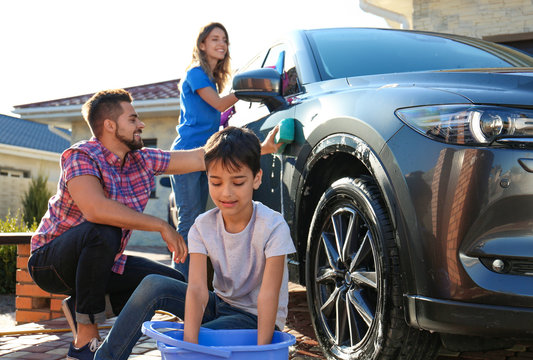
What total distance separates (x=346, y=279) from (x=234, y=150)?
86cm

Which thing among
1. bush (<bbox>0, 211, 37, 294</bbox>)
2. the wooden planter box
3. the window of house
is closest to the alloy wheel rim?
the wooden planter box

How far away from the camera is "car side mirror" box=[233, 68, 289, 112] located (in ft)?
11.1

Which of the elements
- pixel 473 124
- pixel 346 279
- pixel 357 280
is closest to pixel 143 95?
pixel 346 279

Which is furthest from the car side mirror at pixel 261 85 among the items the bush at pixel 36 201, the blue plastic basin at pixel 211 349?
the bush at pixel 36 201

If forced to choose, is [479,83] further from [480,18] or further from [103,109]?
[480,18]

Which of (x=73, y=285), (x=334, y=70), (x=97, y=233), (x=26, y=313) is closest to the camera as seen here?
(x=97, y=233)

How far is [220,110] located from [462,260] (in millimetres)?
2378

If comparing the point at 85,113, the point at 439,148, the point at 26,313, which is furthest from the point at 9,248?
the point at 439,148

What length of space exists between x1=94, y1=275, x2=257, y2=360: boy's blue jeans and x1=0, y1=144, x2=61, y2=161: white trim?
19.1 m

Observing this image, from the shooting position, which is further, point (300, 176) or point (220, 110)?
point (220, 110)

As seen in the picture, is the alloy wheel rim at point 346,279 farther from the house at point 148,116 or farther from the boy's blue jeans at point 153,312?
the house at point 148,116

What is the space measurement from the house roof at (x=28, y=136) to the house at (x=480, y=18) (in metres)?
17.0

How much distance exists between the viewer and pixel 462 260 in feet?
6.54

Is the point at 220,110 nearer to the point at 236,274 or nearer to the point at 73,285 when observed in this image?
the point at 73,285
